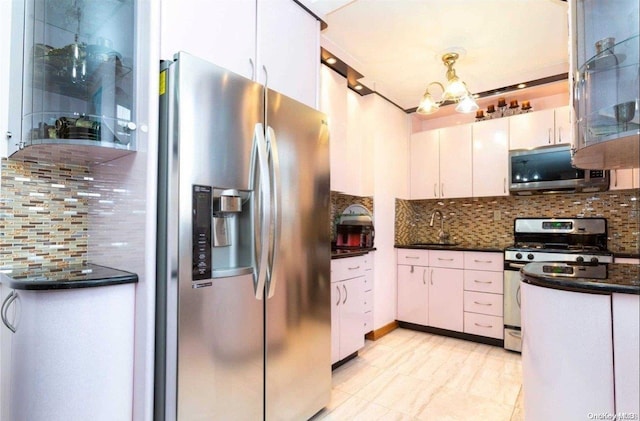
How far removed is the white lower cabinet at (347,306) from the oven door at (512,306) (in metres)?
1.38

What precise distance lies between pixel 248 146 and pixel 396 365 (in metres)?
2.23

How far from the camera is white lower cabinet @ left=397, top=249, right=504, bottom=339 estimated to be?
3248mm

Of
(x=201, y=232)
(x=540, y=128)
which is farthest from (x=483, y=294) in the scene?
(x=201, y=232)

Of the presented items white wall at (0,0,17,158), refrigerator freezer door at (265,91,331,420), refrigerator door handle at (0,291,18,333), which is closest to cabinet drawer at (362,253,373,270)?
refrigerator freezer door at (265,91,331,420)

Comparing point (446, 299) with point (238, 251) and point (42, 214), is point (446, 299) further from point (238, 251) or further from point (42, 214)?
point (42, 214)

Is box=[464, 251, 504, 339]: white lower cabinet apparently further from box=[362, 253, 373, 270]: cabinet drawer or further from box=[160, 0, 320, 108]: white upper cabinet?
box=[160, 0, 320, 108]: white upper cabinet

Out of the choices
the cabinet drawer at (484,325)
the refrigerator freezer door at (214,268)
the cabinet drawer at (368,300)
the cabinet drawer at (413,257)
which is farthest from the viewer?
the cabinet drawer at (413,257)

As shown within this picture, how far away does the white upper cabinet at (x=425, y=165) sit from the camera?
3949mm

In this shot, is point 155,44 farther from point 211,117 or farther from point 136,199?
point 136,199

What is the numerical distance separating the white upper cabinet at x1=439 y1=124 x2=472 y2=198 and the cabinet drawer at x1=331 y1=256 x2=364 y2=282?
5.13 ft

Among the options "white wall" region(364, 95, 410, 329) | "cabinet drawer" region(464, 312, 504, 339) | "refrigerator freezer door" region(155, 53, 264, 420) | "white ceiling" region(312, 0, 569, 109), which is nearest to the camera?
"refrigerator freezer door" region(155, 53, 264, 420)

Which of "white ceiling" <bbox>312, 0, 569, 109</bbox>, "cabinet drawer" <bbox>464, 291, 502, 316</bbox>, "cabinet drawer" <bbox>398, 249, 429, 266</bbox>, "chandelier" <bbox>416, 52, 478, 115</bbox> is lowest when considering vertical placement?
"cabinet drawer" <bbox>464, 291, 502, 316</bbox>

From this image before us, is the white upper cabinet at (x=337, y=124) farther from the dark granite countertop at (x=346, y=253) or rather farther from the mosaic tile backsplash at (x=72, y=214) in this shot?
the mosaic tile backsplash at (x=72, y=214)

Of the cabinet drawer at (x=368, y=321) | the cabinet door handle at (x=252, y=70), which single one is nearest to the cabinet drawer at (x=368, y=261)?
the cabinet drawer at (x=368, y=321)
